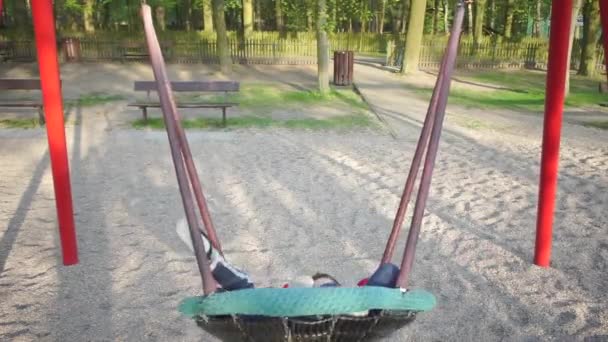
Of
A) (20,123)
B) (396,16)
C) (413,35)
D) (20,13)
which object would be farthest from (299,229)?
(396,16)

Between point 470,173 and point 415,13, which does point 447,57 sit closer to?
point 470,173

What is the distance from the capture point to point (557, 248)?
4074 millimetres

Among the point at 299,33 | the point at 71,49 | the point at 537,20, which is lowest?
the point at 71,49

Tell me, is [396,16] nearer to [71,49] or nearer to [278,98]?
[71,49]

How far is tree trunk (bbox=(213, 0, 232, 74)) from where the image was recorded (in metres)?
14.8

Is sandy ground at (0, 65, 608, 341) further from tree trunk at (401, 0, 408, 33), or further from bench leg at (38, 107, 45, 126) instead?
tree trunk at (401, 0, 408, 33)

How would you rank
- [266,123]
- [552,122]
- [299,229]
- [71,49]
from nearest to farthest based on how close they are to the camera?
[552,122] < [299,229] < [266,123] < [71,49]

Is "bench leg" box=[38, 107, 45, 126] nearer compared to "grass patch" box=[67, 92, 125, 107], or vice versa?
"bench leg" box=[38, 107, 45, 126]

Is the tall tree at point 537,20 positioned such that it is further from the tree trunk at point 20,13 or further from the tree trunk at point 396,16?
the tree trunk at point 20,13

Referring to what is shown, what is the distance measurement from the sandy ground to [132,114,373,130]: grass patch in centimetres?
71

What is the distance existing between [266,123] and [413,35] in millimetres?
9466

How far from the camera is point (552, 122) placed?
3656mm

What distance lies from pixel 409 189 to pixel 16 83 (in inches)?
352

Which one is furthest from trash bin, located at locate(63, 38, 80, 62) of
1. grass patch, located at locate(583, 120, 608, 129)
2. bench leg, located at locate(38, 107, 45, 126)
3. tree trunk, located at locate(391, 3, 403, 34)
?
tree trunk, located at locate(391, 3, 403, 34)
